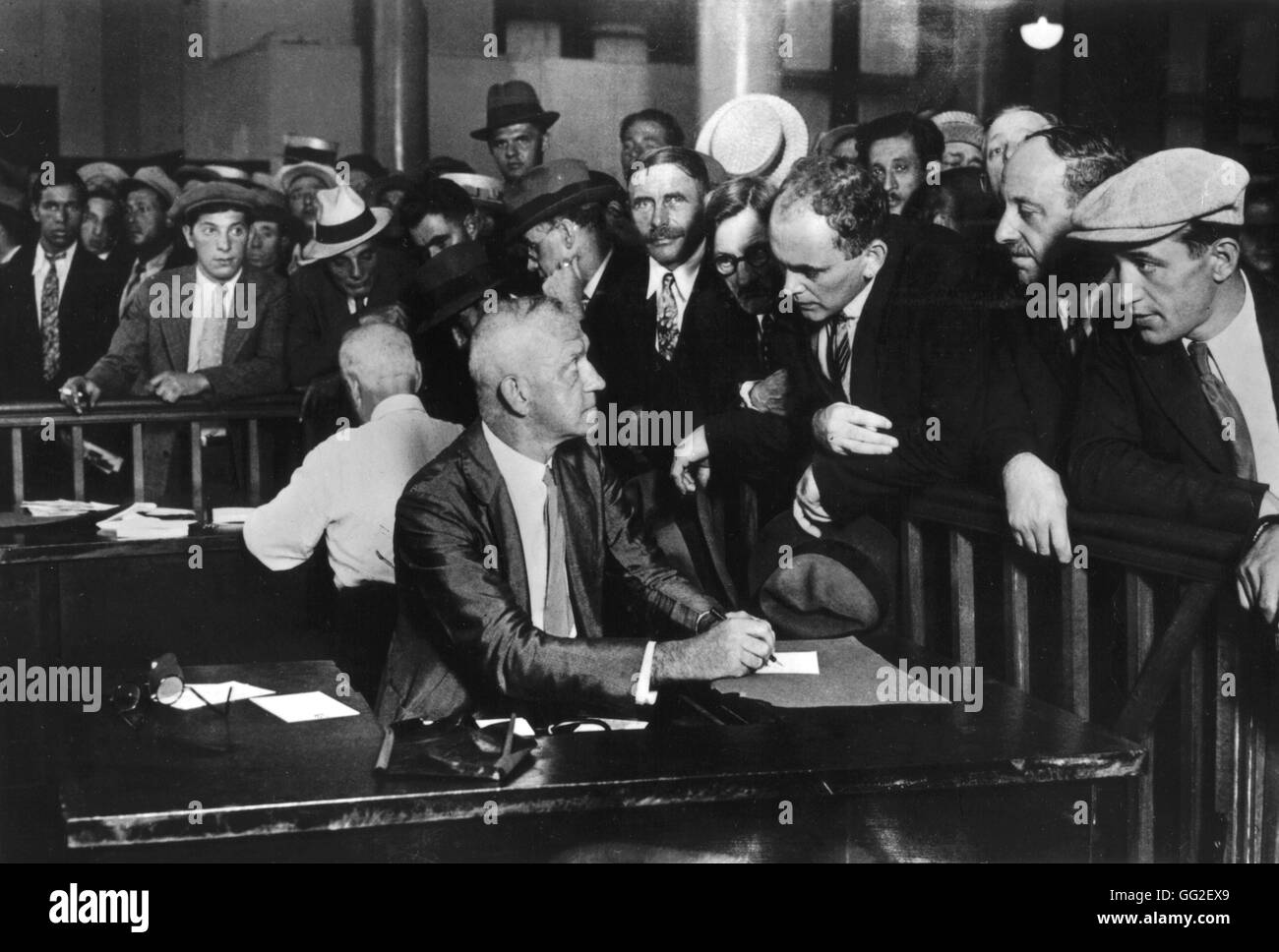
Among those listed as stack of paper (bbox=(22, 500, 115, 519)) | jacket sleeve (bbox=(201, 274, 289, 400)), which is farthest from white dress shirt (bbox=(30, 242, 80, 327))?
stack of paper (bbox=(22, 500, 115, 519))

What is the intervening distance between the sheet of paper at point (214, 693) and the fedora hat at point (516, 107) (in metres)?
1.97

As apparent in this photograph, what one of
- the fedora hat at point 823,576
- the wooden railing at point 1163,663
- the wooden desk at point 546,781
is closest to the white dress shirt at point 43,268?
the wooden desk at point 546,781

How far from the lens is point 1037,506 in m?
3.23

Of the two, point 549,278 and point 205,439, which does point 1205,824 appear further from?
point 205,439

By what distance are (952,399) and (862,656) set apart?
114cm

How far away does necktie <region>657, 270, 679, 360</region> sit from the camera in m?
4.08

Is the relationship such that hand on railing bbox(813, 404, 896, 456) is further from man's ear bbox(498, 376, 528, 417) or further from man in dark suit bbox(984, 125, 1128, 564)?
man's ear bbox(498, 376, 528, 417)

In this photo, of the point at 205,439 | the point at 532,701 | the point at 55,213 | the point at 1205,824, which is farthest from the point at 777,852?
the point at 55,213

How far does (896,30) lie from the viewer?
3711mm

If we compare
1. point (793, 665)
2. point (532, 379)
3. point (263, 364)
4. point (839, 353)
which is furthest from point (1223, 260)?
point (263, 364)

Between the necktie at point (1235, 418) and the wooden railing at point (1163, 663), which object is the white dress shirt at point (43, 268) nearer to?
the wooden railing at point (1163, 663)
